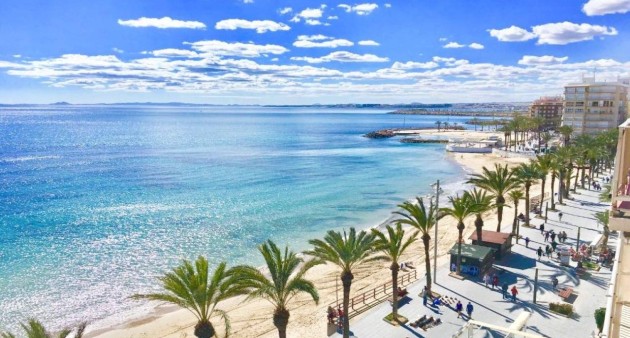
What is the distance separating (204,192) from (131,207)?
11481 mm

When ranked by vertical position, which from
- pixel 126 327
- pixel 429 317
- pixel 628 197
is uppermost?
pixel 628 197

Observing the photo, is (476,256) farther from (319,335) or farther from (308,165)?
(308,165)

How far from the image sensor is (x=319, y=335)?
2248 centimetres

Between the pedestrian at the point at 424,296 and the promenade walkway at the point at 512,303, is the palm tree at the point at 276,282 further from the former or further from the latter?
the pedestrian at the point at 424,296

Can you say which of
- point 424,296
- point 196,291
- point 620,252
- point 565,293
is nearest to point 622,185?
point 620,252

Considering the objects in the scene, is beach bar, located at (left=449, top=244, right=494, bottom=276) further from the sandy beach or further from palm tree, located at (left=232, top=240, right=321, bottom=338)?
palm tree, located at (left=232, top=240, right=321, bottom=338)

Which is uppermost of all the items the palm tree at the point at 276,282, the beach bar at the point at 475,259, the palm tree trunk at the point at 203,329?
the palm tree at the point at 276,282

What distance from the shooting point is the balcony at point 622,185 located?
8.88 metres

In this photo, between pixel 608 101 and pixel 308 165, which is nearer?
pixel 308 165

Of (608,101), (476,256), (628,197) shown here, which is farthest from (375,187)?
(608,101)

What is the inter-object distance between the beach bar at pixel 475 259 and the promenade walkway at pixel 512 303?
60cm

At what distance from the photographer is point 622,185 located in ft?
33.4

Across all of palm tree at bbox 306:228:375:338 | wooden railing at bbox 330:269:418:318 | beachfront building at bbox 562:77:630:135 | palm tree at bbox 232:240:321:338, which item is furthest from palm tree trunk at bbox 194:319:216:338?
beachfront building at bbox 562:77:630:135

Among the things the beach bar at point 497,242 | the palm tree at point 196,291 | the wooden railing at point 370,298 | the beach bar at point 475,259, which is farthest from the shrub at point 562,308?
the palm tree at point 196,291
